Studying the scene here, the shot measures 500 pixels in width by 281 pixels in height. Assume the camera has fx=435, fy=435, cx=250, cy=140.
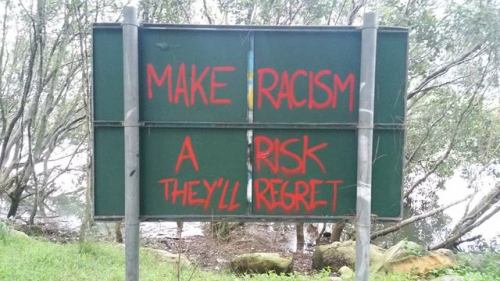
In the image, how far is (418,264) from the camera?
5.98 m

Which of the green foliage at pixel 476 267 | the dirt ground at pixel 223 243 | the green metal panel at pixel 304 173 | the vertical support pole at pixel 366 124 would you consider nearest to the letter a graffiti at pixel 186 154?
the green metal panel at pixel 304 173

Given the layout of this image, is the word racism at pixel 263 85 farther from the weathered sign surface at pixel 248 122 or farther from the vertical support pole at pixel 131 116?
the vertical support pole at pixel 131 116

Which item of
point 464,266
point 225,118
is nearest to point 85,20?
point 225,118

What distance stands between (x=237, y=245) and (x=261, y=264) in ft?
11.3

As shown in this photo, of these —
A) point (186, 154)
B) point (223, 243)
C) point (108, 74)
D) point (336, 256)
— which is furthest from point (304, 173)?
point (223, 243)

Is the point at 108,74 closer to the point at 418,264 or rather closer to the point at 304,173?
the point at 304,173

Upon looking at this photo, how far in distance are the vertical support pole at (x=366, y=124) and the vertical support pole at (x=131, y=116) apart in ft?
3.99

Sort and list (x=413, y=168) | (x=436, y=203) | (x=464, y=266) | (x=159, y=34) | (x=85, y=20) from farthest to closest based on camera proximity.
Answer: (x=436, y=203) < (x=413, y=168) < (x=85, y=20) < (x=464, y=266) < (x=159, y=34)

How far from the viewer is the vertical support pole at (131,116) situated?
2307mm

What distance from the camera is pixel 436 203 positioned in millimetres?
14125

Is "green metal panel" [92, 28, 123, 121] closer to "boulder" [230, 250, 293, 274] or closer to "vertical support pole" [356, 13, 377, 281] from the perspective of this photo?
"vertical support pole" [356, 13, 377, 281]

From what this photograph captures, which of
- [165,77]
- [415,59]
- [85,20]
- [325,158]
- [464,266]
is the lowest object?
[464,266]

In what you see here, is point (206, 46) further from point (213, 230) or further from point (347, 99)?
point (213, 230)

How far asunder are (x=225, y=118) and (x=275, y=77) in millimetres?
364
